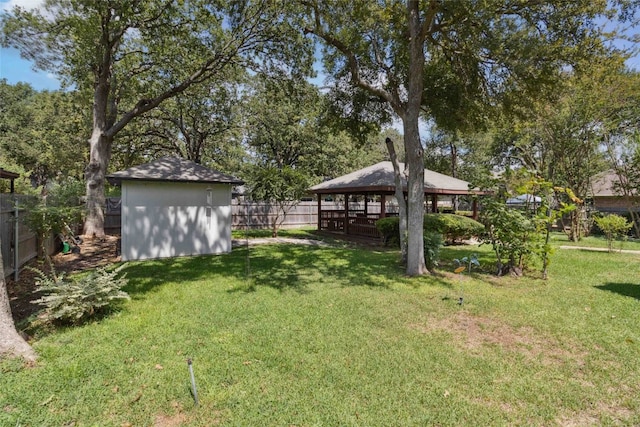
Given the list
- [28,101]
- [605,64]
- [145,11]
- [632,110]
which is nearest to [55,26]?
[145,11]

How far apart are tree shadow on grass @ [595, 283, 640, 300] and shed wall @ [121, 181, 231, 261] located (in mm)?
9420

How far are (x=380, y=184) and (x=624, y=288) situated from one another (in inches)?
302

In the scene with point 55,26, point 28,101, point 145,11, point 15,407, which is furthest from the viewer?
point 28,101

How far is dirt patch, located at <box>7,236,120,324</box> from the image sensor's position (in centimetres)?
521

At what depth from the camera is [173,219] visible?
32.8 feet

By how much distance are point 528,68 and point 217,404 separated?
8.27 metres

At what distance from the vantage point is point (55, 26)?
11.1m

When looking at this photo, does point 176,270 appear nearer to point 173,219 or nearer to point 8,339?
point 173,219

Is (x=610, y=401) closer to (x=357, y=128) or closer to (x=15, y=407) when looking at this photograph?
(x=15, y=407)

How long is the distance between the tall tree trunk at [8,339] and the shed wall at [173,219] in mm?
6199

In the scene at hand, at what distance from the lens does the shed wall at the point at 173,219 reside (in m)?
9.46

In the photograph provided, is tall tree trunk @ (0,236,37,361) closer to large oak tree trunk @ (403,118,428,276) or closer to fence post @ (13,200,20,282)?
fence post @ (13,200,20,282)

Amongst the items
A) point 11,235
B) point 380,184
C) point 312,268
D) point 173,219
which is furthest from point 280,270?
point 380,184

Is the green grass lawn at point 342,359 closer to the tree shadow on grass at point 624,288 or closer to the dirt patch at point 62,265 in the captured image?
the tree shadow on grass at point 624,288
